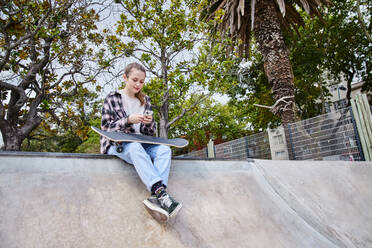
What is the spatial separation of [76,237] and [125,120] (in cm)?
108

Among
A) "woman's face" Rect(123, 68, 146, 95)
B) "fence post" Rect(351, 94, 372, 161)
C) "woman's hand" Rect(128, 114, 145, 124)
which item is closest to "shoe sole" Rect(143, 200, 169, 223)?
"woman's hand" Rect(128, 114, 145, 124)

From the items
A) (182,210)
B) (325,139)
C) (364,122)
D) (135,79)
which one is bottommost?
(182,210)

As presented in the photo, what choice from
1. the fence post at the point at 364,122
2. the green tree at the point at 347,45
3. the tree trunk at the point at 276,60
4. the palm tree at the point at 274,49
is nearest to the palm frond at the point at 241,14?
the palm tree at the point at 274,49

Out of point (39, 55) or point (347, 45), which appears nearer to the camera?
point (39, 55)

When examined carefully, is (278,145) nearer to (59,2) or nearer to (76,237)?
(76,237)

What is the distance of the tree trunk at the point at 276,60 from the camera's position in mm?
7465

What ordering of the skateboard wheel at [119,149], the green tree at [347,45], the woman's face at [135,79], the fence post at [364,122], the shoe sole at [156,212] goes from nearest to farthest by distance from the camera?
the shoe sole at [156,212] < the skateboard wheel at [119,149] < the woman's face at [135,79] < the fence post at [364,122] < the green tree at [347,45]

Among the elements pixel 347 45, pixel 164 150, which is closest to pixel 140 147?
pixel 164 150

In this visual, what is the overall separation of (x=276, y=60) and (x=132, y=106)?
643 cm

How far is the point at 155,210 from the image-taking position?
5.95 feet

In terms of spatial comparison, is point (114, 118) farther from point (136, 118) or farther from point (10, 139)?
point (10, 139)

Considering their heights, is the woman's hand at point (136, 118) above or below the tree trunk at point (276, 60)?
below

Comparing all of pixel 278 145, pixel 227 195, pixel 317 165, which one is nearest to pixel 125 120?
pixel 227 195

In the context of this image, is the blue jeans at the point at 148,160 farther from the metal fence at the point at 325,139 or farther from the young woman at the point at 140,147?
the metal fence at the point at 325,139
